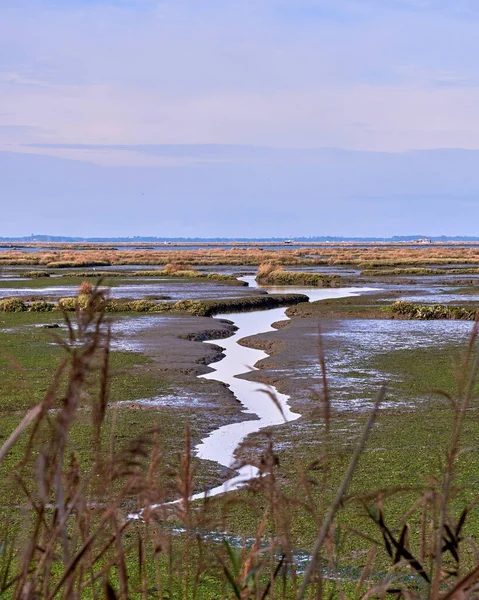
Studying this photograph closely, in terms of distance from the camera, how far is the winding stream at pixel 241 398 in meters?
12.7

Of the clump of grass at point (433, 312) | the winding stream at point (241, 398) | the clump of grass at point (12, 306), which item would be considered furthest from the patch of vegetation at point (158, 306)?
the clump of grass at point (433, 312)

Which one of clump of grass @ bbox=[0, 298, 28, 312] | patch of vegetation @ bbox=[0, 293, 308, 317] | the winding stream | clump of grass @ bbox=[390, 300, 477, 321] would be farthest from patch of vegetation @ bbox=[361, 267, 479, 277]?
clump of grass @ bbox=[0, 298, 28, 312]

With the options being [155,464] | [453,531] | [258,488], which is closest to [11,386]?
[155,464]

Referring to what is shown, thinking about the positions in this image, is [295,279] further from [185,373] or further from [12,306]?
[185,373]

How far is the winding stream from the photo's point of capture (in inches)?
498

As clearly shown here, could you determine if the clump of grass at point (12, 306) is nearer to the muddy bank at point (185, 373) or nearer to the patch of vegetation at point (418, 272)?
the muddy bank at point (185, 373)

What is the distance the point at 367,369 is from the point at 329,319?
41.7ft

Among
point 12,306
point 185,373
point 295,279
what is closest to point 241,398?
point 185,373

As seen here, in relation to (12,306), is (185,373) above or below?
below

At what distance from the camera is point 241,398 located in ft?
59.4

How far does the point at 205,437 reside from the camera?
1431cm

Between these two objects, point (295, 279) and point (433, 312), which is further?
point (295, 279)

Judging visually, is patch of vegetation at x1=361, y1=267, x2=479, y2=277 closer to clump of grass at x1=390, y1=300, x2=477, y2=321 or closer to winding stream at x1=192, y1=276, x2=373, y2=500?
winding stream at x1=192, y1=276, x2=373, y2=500

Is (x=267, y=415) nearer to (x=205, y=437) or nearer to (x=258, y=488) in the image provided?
(x=205, y=437)
